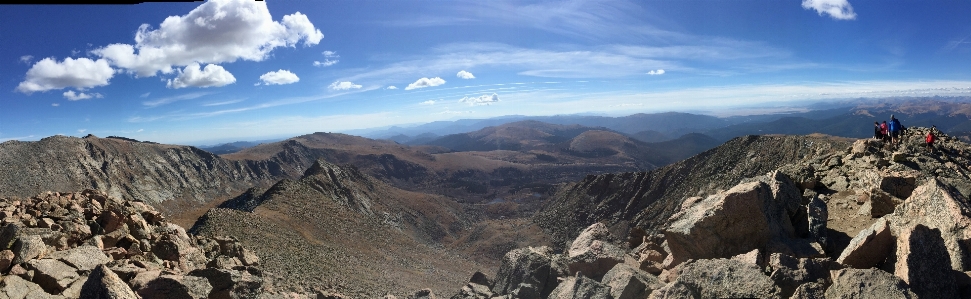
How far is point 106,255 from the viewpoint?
51.9 ft

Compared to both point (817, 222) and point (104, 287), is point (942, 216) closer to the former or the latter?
point (817, 222)

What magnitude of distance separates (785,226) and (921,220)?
2.99 m

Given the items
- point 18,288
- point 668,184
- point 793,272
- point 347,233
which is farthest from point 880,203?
point 347,233

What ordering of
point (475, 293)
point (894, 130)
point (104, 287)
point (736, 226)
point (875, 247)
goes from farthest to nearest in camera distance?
point (894, 130), point (475, 293), point (736, 226), point (104, 287), point (875, 247)

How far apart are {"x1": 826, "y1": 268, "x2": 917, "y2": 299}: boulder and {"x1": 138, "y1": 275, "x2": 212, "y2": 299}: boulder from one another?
15538 mm

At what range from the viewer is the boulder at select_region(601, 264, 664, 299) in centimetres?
1128

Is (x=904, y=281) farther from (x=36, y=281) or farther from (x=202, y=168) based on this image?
(x=202, y=168)

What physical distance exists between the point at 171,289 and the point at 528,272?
40.8ft

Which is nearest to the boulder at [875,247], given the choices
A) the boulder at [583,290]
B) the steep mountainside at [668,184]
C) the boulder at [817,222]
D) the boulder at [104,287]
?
the boulder at [817,222]

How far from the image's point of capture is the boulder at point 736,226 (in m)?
12.1

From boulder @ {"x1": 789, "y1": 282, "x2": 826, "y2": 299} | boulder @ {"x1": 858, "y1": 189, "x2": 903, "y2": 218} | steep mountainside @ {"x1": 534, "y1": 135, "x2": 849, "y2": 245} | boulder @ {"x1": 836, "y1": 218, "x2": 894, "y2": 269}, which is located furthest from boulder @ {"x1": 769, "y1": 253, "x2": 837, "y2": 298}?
steep mountainside @ {"x1": 534, "y1": 135, "x2": 849, "y2": 245}

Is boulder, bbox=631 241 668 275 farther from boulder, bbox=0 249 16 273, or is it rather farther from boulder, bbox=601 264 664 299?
boulder, bbox=0 249 16 273

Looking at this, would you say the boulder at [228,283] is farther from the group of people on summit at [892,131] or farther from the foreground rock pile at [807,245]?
the group of people on summit at [892,131]

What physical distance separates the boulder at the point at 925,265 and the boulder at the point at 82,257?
2014 cm
